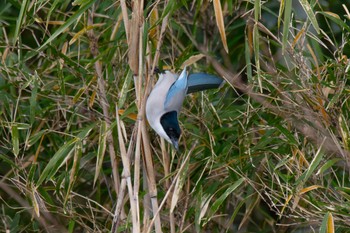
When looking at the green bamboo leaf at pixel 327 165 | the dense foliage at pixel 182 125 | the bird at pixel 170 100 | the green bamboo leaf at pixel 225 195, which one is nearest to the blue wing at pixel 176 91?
the bird at pixel 170 100

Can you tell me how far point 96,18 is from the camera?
3406 mm

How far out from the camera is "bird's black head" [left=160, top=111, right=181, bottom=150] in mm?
2473

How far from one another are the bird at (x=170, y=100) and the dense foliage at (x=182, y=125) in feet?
0.23

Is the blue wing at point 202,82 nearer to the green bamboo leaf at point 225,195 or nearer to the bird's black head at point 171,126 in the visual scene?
the bird's black head at point 171,126

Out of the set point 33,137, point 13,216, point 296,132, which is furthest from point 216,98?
point 13,216

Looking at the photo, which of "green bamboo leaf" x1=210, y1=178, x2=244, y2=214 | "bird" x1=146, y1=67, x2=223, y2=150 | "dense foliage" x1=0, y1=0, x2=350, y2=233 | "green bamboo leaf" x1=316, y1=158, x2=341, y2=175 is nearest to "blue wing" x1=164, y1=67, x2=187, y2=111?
"bird" x1=146, y1=67, x2=223, y2=150

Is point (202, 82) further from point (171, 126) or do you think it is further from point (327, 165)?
point (327, 165)

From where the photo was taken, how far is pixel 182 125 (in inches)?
115

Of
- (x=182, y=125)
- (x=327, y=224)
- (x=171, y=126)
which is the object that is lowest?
(x=327, y=224)

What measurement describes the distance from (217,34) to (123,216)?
114 centimetres

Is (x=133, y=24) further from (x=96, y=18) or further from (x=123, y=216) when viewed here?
(x=96, y=18)

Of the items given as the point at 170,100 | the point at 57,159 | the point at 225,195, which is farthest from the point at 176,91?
the point at 57,159

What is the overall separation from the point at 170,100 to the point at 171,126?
8 centimetres

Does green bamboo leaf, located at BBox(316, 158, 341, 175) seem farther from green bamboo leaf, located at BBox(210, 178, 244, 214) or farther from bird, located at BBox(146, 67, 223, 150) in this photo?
bird, located at BBox(146, 67, 223, 150)
